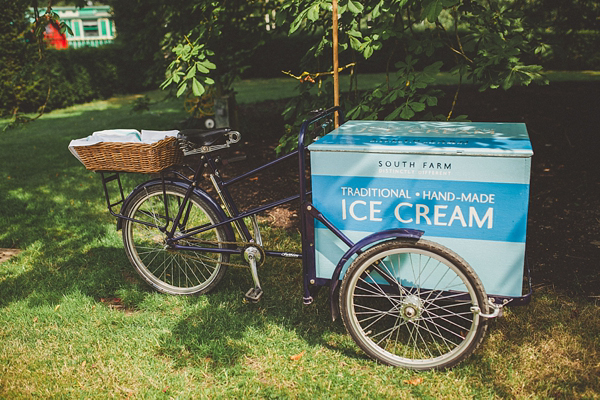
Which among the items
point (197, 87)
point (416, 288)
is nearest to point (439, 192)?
point (416, 288)

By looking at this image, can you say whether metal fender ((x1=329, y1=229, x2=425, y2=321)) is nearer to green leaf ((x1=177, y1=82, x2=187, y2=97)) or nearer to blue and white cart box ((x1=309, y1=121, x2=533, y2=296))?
blue and white cart box ((x1=309, y1=121, x2=533, y2=296))

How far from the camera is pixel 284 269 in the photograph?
4.25 meters

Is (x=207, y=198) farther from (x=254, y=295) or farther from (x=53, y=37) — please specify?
(x=53, y=37)

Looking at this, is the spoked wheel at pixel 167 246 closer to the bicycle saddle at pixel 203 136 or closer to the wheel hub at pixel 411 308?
the bicycle saddle at pixel 203 136

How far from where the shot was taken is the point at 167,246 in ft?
12.5

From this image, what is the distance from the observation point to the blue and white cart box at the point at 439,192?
8.87 feet

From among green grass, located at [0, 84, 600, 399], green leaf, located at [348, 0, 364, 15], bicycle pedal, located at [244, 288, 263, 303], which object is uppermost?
green leaf, located at [348, 0, 364, 15]

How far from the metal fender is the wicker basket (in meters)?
1.34

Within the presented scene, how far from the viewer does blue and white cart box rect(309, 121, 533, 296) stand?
2705 millimetres

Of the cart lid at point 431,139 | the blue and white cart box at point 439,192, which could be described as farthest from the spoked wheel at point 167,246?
the cart lid at point 431,139

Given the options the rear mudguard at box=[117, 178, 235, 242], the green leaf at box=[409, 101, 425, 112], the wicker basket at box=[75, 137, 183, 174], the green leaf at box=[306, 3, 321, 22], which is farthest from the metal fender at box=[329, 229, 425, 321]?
the green leaf at box=[306, 3, 321, 22]

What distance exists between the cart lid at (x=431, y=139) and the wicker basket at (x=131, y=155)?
3.39 ft

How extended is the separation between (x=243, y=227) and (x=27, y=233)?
2776 mm

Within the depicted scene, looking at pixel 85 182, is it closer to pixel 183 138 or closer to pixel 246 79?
pixel 183 138
